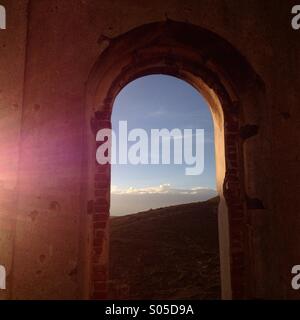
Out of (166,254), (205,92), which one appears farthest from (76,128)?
(166,254)

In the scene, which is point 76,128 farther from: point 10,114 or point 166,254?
point 166,254

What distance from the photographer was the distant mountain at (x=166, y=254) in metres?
6.18

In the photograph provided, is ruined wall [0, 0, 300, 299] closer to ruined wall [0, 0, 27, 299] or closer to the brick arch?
ruined wall [0, 0, 27, 299]

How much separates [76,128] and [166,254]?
20.0ft

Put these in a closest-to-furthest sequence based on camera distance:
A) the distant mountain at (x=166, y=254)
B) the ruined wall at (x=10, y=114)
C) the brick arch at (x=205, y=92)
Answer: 1. the ruined wall at (x=10, y=114)
2. the brick arch at (x=205, y=92)
3. the distant mountain at (x=166, y=254)

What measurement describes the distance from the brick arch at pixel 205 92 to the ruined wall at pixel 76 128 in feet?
0.41

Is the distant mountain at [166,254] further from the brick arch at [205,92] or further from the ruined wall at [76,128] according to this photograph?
the ruined wall at [76,128]

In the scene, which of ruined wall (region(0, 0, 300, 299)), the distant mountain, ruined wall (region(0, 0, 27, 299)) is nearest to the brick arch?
ruined wall (region(0, 0, 300, 299))

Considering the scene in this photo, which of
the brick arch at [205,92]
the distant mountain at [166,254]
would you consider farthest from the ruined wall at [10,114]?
the distant mountain at [166,254]

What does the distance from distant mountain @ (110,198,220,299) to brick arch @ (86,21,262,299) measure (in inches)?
93.8
